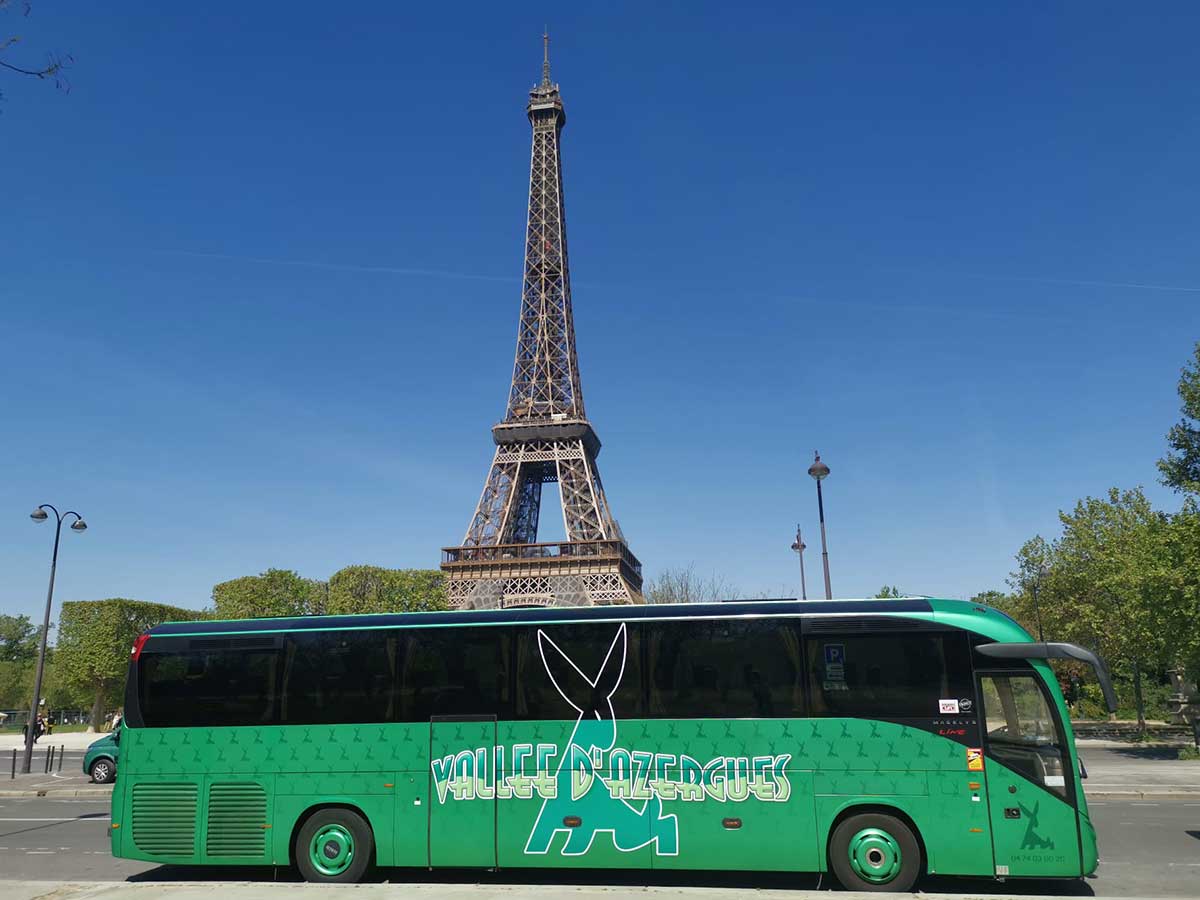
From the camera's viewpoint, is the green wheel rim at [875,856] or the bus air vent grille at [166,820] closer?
the green wheel rim at [875,856]

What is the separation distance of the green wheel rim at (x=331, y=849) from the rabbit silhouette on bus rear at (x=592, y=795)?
2.41 metres

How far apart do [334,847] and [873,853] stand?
6759 mm

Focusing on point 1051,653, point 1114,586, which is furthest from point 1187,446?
point 1051,653

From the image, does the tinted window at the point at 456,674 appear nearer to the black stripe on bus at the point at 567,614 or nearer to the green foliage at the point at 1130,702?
the black stripe on bus at the point at 567,614

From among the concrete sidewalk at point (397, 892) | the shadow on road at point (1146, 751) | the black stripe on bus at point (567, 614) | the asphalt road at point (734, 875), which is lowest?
the shadow on road at point (1146, 751)

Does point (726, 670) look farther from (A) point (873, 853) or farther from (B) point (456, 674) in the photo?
(B) point (456, 674)

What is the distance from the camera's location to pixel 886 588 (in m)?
97.6

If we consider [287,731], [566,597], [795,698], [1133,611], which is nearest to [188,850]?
[287,731]

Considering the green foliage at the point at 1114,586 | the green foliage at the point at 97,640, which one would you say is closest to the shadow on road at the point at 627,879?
the green foliage at the point at 1114,586

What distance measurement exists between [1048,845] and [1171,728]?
3650 centimetres

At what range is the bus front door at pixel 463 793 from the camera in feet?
34.8

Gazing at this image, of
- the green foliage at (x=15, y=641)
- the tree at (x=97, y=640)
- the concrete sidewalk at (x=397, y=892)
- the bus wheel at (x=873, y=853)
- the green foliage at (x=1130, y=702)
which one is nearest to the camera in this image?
the concrete sidewalk at (x=397, y=892)

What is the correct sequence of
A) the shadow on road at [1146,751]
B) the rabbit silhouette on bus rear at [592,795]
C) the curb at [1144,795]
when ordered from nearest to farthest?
1. the rabbit silhouette on bus rear at [592,795]
2. the curb at [1144,795]
3. the shadow on road at [1146,751]

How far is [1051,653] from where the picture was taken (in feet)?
32.3
